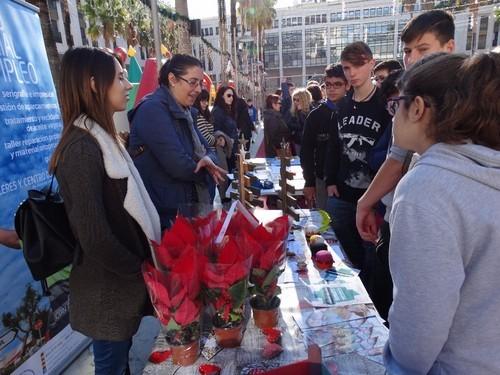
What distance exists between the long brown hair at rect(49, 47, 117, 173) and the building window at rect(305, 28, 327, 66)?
5695cm

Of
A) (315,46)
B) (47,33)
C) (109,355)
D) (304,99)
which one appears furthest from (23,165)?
(315,46)

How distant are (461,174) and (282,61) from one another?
59.0 meters

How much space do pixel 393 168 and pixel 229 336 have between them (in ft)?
3.19

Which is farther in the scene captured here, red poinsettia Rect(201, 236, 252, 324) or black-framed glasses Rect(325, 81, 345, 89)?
black-framed glasses Rect(325, 81, 345, 89)

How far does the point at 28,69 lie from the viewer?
6.63 ft

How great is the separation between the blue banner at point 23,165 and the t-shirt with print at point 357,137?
6.27ft

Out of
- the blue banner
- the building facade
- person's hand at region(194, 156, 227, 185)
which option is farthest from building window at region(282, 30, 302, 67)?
person's hand at region(194, 156, 227, 185)

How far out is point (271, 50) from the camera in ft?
188

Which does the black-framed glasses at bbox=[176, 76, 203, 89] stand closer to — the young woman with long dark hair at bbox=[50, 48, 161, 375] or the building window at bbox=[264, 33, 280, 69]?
the young woman with long dark hair at bbox=[50, 48, 161, 375]

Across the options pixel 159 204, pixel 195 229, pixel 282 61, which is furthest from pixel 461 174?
pixel 282 61

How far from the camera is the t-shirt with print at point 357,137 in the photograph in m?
2.41

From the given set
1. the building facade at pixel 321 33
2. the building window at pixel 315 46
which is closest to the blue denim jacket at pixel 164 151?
the building facade at pixel 321 33

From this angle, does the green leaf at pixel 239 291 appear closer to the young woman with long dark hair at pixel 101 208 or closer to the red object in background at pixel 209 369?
the red object in background at pixel 209 369

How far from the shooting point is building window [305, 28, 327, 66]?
53469 millimetres
